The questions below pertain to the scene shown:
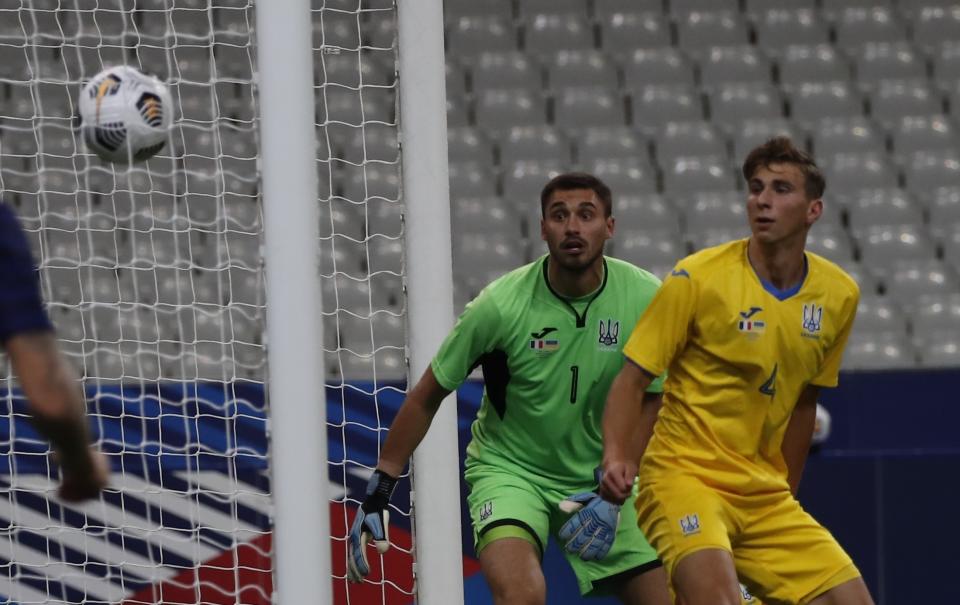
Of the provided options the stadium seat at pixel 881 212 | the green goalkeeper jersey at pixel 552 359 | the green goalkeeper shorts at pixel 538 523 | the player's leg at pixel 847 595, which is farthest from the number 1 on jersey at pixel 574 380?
the stadium seat at pixel 881 212

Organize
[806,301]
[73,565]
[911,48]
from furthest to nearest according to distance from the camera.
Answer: [911,48] < [73,565] < [806,301]

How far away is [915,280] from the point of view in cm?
817

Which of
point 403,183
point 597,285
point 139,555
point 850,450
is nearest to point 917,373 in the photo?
point 850,450

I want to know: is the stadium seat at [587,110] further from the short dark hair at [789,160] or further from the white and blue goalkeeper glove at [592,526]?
the white and blue goalkeeper glove at [592,526]

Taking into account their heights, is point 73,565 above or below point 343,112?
below

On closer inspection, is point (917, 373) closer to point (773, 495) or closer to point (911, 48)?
point (773, 495)

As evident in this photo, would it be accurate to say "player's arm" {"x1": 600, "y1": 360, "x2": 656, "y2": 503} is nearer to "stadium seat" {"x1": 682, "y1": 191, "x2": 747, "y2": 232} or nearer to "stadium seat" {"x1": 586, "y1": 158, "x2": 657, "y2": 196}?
"stadium seat" {"x1": 682, "y1": 191, "x2": 747, "y2": 232}

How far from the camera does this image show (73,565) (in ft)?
20.7

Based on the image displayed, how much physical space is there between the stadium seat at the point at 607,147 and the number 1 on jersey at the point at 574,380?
438 cm

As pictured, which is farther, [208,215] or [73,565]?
[208,215]

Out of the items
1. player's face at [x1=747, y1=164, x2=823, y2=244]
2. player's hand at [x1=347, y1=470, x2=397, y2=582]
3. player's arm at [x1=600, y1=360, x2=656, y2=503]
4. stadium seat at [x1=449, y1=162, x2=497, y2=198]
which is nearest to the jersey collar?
player's arm at [x1=600, y1=360, x2=656, y2=503]

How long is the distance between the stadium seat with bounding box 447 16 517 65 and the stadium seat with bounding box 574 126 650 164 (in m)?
0.93

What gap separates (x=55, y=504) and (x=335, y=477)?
1185 millimetres

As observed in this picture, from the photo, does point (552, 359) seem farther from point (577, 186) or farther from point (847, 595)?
point (847, 595)
